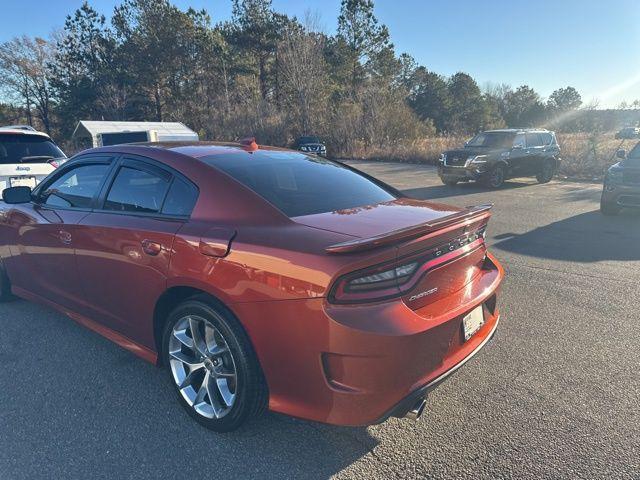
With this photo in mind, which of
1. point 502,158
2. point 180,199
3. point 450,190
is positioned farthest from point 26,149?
point 502,158

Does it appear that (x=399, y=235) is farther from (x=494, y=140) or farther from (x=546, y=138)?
(x=546, y=138)

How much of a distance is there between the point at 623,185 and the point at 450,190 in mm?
4977

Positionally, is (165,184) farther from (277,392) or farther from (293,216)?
(277,392)

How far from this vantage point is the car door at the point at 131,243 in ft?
8.66

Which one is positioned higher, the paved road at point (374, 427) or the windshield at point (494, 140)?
the windshield at point (494, 140)

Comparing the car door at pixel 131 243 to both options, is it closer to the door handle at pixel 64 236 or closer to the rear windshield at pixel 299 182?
the door handle at pixel 64 236

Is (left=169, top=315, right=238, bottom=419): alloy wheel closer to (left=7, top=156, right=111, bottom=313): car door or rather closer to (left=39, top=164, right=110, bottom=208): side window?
(left=7, top=156, right=111, bottom=313): car door

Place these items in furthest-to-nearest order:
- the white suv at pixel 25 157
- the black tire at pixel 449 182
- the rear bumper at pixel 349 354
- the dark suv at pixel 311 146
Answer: the dark suv at pixel 311 146, the black tire at pixel 449 182, the white suv at pixel 25 157, the rear bumper at pixel 349 354

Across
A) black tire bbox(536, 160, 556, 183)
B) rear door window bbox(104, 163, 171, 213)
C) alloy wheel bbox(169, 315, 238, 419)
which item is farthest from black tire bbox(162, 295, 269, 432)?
black tire bbox(536, 160, 556, 183)

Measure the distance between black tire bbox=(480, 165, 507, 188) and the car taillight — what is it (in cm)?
1175

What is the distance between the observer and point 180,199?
2684mm

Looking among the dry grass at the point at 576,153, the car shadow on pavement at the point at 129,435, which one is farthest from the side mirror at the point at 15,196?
the dry grass at the point at 576,153

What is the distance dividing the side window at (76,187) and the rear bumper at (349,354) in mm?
1791

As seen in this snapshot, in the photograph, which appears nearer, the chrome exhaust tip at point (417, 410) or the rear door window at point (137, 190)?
the chrome exhaust tip at point (417, 410)
